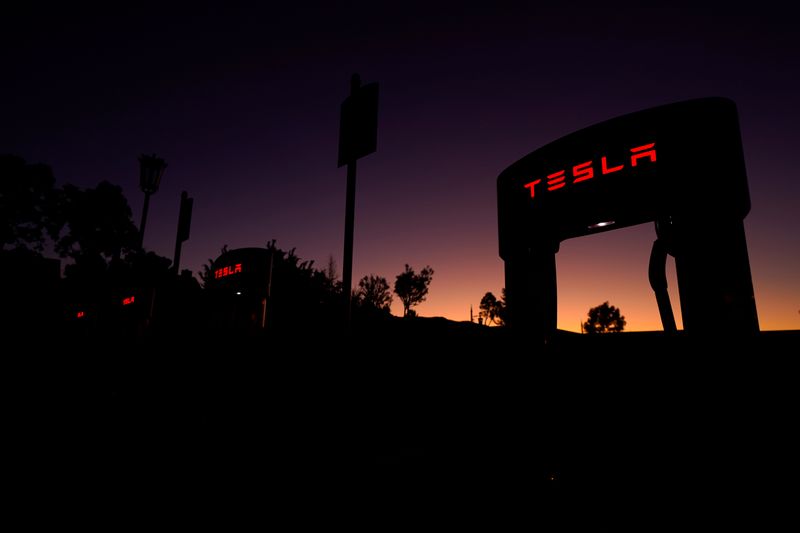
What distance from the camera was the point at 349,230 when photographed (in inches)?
184

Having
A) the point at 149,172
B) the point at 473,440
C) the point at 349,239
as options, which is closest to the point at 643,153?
the point at 473,440


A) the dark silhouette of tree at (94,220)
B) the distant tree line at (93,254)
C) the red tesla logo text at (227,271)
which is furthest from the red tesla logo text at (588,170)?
the dark silhouette of tree at (94,220)

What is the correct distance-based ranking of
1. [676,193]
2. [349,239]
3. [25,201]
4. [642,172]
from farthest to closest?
1. [25,201]
2. [349,239]
3. [642,172]
4. [676,193]

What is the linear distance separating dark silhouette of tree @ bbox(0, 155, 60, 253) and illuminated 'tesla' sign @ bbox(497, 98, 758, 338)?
44586 mm

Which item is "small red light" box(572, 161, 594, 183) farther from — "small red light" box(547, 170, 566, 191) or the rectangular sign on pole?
the rectangular sign on pole

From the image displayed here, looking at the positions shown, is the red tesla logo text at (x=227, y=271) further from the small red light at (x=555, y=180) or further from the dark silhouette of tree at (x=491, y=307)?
the dark silhouette of tree at (x=491, y=307)

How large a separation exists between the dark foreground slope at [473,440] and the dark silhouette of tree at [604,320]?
116001 millimetres

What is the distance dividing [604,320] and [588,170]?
121162 mm

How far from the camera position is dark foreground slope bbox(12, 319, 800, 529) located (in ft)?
7.95

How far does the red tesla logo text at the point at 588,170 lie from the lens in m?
2.77

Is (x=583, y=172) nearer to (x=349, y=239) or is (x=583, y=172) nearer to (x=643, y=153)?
(x=643, y=153)

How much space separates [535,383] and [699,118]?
2336 mm

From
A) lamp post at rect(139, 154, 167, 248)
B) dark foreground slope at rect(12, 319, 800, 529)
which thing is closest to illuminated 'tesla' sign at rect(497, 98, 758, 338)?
dark foreground slope at rect(12, 319, 800, 529)

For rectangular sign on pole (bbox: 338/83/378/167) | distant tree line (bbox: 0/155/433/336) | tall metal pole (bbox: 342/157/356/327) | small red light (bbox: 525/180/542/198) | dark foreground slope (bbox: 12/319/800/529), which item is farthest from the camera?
distant tree line (bbox: 0/155/433/336)
